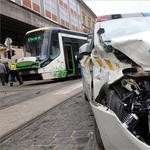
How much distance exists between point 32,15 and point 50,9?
5495 mm

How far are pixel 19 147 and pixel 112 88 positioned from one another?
163 centimetres

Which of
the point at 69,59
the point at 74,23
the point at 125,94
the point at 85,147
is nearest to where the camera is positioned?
the point at 125,94

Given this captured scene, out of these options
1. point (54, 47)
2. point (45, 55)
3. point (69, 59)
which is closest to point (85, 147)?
point (45, 55)

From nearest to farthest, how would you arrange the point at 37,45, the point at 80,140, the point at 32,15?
the point at 80,140
the point at 37,45
the point at 32,15

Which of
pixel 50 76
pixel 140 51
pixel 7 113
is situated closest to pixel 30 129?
pixel 7 113

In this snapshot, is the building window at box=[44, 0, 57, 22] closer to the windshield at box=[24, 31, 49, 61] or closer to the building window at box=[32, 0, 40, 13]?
the building window at box=[32, 0, 40, 13]

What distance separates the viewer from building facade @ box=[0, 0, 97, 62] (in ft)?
51.5

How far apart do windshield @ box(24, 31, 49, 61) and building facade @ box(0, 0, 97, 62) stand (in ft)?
16.2

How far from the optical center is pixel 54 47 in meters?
11.1

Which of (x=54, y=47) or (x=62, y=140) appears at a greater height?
(x=54, y=47)

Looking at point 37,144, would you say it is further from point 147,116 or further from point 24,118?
point 147,116

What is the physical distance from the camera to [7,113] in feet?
14.6

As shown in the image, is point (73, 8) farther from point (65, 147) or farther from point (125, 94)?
point (125, 94)

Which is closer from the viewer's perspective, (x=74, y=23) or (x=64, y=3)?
(x=64, y=3)
